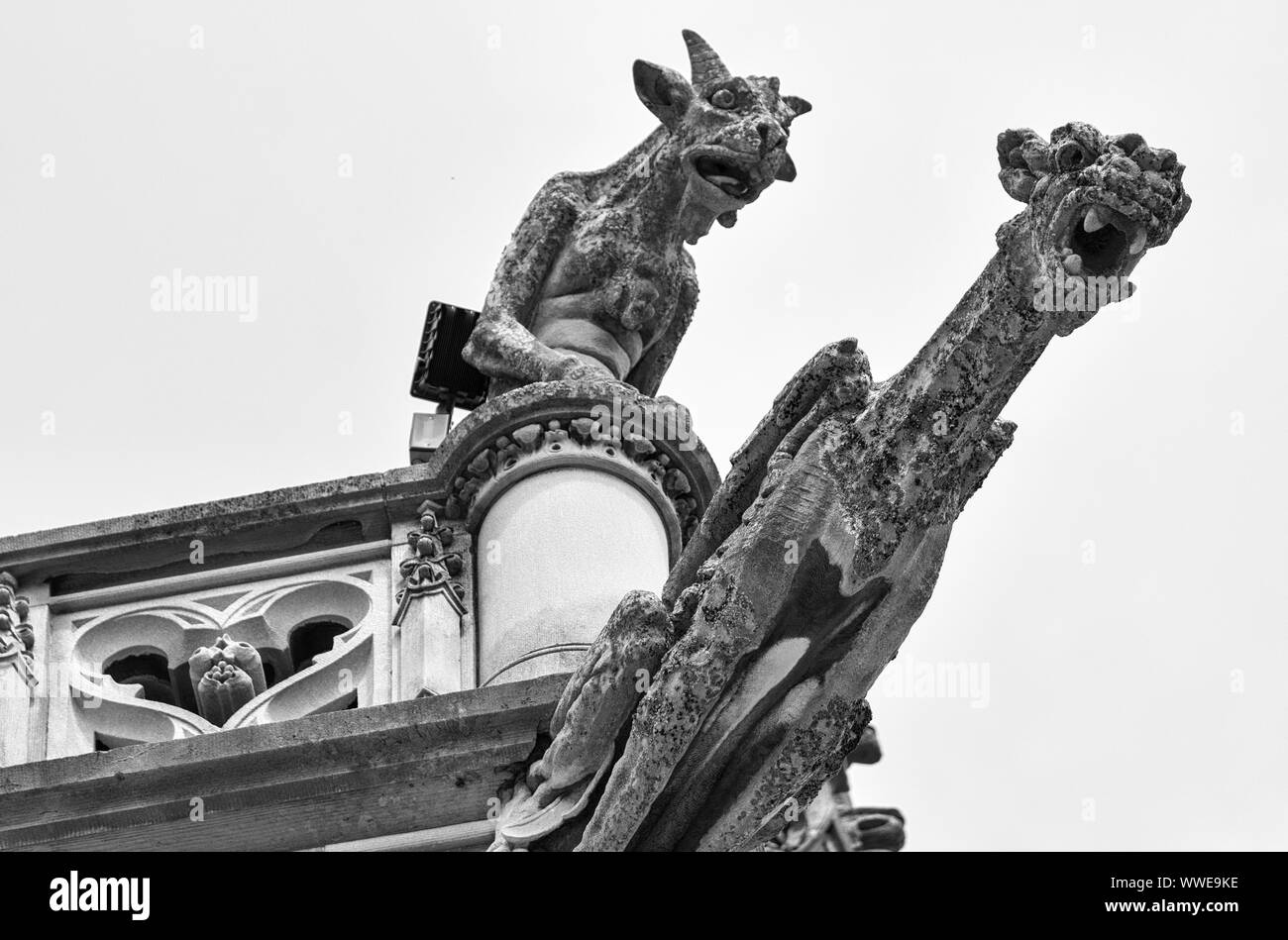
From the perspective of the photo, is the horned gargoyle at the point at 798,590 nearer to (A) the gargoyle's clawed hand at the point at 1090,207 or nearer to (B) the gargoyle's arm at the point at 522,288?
(A) the gargoyle's clawed hand at the point at 1090,207

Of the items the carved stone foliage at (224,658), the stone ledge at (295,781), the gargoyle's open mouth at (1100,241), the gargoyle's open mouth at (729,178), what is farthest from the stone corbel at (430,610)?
the gargoyle's open mouth at (1100,241)

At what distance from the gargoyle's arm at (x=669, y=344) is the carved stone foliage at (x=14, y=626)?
2338 mm

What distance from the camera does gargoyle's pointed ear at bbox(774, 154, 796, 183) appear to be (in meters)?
13.9

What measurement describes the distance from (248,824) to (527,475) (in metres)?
1.93

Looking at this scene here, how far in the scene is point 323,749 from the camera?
11586 millimetres

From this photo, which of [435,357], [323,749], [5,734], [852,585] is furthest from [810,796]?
[435,357]

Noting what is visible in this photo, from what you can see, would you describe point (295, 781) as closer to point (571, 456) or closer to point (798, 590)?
point (798, 590)

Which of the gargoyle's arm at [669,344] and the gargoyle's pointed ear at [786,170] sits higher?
the gargoyle's pointed ear at [786,170]

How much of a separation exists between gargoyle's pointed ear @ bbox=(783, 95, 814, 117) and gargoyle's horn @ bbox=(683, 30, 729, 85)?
0.23 metres

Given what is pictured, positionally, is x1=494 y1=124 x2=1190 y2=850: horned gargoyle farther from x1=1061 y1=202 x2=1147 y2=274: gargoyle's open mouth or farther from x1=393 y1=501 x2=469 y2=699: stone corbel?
x1=393 y1=501 x2=469 y2=699: stone corbel

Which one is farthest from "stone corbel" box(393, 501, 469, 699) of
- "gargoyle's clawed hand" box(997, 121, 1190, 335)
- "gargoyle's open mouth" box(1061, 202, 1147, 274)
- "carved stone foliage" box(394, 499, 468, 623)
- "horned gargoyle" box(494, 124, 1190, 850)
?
"gargoyle's open mouth" box(1061, 202, 1147, 274)

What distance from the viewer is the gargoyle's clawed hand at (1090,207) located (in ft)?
34.8
